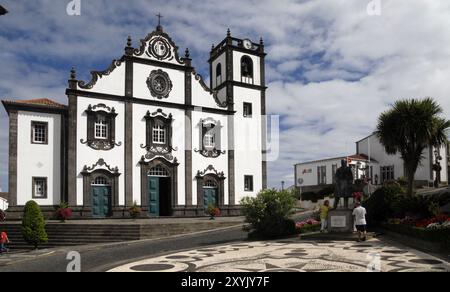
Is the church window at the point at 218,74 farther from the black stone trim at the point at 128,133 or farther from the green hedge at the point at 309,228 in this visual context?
the green hedge at the point at 309,228

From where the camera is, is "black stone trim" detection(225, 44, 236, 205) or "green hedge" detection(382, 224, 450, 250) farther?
"black stone trim" detection(225, 44, 236, 205)

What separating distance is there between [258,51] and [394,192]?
1936 centimetres

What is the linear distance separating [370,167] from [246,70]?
20.9m

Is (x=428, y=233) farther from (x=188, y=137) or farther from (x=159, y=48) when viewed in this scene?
(x=159, y=48)

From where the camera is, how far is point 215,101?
106 ft

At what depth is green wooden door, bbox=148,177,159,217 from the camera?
95.6 feet

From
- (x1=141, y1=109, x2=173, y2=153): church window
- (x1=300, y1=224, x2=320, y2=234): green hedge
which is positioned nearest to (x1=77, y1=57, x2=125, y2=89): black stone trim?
(x1=141, y1=109, x2=173, y2=153): church window

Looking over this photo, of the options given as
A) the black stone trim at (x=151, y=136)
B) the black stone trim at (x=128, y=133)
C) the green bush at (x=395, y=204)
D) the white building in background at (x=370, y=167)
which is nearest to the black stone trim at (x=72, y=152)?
the black stone trim at (x=128, y=133)

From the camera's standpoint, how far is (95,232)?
20891 mm

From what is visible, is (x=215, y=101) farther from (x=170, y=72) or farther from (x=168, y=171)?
(x=168, y=171)

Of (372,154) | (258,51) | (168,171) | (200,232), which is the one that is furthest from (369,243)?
(372,154)

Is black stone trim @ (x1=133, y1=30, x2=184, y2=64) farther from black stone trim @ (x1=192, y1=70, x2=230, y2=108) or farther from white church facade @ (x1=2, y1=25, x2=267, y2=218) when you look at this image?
black stone trim @ (x1=192, y1=70, x2=230, y2=108)

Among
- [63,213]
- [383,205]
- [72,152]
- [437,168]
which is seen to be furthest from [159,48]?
[437,168]

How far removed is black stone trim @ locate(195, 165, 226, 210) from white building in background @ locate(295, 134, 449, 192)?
14.2 m
